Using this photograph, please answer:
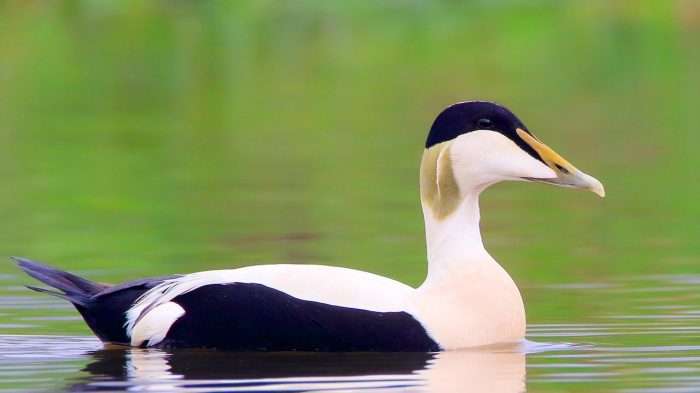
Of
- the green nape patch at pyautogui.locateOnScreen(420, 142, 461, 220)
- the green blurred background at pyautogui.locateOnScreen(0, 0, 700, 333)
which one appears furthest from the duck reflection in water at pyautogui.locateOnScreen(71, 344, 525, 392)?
the green blurred background at pyautogui.locateOnScreen(0, 0, 700, 333)

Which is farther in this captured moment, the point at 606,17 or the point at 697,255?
the point at 606,17

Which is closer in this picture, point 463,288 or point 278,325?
point 278,325

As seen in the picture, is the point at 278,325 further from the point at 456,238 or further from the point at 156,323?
the point at 456,238

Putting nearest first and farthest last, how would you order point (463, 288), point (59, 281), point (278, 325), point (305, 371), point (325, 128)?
point (305, 371), point (278, 325), point (463, 288), point (59, 281), point (325, 128)

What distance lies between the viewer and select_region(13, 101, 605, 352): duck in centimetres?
823

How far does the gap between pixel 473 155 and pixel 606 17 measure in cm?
3428

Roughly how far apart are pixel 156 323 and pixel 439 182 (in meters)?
1.49

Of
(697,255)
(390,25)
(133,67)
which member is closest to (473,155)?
(697,255)

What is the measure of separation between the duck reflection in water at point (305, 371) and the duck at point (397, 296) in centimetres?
8

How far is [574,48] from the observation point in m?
35.1

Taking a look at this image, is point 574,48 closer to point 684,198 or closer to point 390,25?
point 390,25

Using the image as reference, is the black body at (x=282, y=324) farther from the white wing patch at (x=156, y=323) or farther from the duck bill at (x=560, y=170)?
the duck bill at (x=560, y=170)

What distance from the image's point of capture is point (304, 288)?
27.2 feet

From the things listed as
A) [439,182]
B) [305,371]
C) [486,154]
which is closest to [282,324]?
[305,371]
